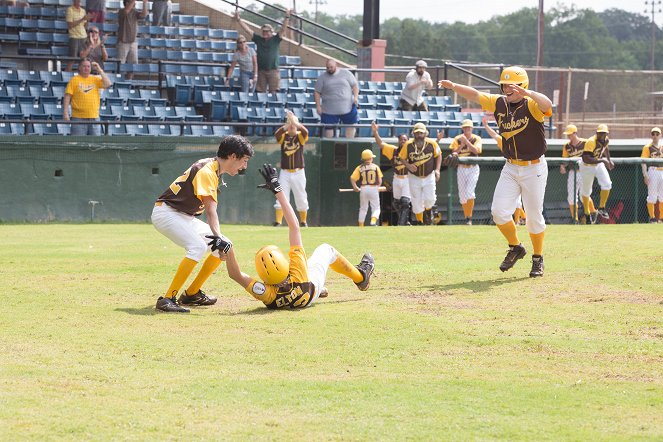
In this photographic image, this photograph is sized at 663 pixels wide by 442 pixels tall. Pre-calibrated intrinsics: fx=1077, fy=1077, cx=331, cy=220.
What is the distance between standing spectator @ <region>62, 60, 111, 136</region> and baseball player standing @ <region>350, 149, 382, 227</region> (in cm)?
543

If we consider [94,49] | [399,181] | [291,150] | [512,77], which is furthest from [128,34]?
[512,77]

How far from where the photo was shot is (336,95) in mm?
23391

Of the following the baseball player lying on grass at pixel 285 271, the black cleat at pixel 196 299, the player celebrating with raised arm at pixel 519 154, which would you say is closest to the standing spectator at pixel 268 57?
the player celebrating with raised arm at pixel 519 154

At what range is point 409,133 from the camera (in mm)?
25375

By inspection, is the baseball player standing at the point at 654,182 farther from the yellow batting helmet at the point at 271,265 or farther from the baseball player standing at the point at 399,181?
the yellow batting helmet at the point at 271,265

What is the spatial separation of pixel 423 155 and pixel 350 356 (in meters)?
14.5

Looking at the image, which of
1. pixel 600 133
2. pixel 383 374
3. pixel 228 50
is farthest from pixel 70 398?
pixel 228 50

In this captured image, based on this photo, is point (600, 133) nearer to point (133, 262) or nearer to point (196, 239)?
point (133, 262)

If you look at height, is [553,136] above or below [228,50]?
below

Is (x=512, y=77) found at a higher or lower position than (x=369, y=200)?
higher

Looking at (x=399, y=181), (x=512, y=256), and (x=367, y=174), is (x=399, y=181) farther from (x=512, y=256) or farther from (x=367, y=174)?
(x=512, y=256)

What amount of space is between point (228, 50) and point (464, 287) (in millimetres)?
19137

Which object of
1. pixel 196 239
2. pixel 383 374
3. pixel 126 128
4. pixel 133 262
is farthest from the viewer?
pixel 126 128

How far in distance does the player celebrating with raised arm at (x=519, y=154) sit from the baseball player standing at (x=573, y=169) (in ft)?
38.0
